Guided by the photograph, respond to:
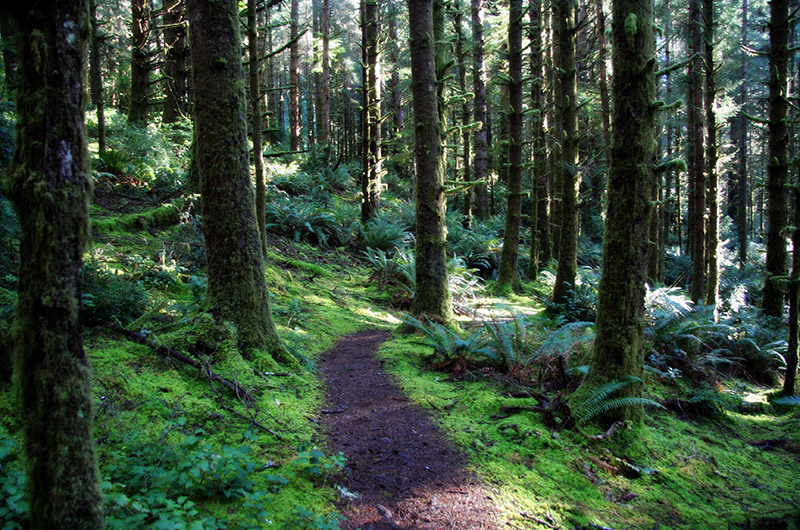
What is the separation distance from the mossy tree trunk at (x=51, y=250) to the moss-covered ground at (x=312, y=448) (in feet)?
1.73

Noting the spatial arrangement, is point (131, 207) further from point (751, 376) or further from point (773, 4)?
point (773, 4)

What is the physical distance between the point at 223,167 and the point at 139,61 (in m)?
10.3

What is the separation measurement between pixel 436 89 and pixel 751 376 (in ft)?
24.1

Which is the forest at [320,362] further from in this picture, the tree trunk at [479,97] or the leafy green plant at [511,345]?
the tree trunk at [479,97]

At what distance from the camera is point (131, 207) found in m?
8.95

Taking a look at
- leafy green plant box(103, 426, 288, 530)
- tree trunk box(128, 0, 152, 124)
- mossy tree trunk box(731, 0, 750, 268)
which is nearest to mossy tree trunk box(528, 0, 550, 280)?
tree trunk box(128, 0, 152, 124)

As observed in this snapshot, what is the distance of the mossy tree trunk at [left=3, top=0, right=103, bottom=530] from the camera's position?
61.4 inches

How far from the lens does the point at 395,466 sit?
3361 mm

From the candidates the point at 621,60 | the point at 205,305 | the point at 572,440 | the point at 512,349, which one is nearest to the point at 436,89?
the point at 621,60

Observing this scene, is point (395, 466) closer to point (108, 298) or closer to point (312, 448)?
point (312, 448)

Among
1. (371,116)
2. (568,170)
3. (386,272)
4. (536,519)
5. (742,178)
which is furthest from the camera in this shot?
(742,178)

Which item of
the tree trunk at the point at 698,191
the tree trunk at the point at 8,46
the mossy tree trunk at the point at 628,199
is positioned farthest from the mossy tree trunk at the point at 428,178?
the tree trunk at the point at 698,191

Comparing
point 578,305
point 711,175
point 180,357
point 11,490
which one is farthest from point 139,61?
point 711,175

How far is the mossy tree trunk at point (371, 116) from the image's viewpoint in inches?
549
